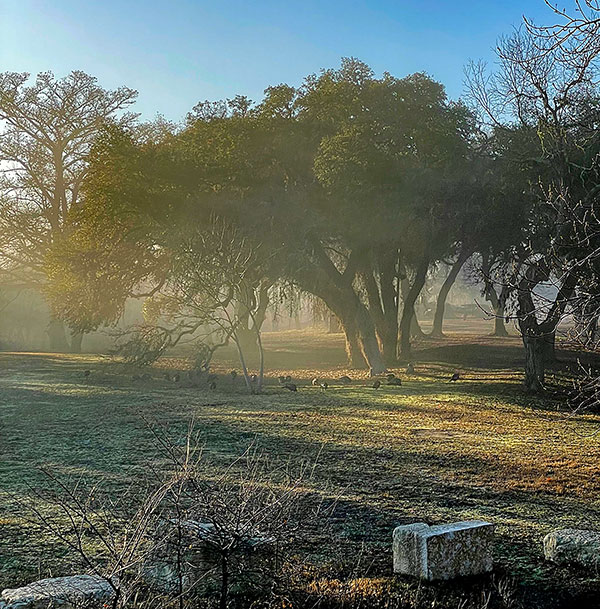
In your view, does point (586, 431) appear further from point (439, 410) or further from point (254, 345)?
point (254, 345)


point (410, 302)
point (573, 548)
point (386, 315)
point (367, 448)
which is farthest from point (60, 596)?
point (410, 302)

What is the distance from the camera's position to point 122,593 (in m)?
4.31

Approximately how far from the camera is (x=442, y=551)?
225 inches

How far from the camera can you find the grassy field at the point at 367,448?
20.9 ft

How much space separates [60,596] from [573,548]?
3.90 m

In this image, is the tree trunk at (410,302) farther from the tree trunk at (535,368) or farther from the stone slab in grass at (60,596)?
the stone slab in grass at (60,596)

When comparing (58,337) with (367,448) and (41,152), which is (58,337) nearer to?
(41,152)

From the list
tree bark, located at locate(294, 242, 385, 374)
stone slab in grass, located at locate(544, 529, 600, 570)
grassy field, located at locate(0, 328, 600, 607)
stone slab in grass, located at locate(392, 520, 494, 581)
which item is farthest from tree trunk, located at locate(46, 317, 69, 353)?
stone slab in grass, located at locate(544, 529, 600, 570)

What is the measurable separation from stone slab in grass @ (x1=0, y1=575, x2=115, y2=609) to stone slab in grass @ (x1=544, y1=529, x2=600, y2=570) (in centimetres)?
353

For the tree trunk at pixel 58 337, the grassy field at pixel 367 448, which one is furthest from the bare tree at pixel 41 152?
the grassy field at pixel 367 448

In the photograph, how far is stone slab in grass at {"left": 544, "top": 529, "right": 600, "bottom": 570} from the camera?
5.88m

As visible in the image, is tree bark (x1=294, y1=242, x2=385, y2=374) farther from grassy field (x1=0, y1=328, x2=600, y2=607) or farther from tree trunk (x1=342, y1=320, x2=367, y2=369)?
grassy field (x1=0, y1=328, x2=600, y2=607)

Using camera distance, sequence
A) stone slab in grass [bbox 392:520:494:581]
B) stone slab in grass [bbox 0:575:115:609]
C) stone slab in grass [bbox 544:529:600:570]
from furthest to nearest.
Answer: stone slab in grass [bbox 544:529:600:570] → stone slab in grass [bbox 392:520:494:581] → stone slab in grass [bbox 0:575:115:609]

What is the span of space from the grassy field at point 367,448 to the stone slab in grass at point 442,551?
0.77 feet
